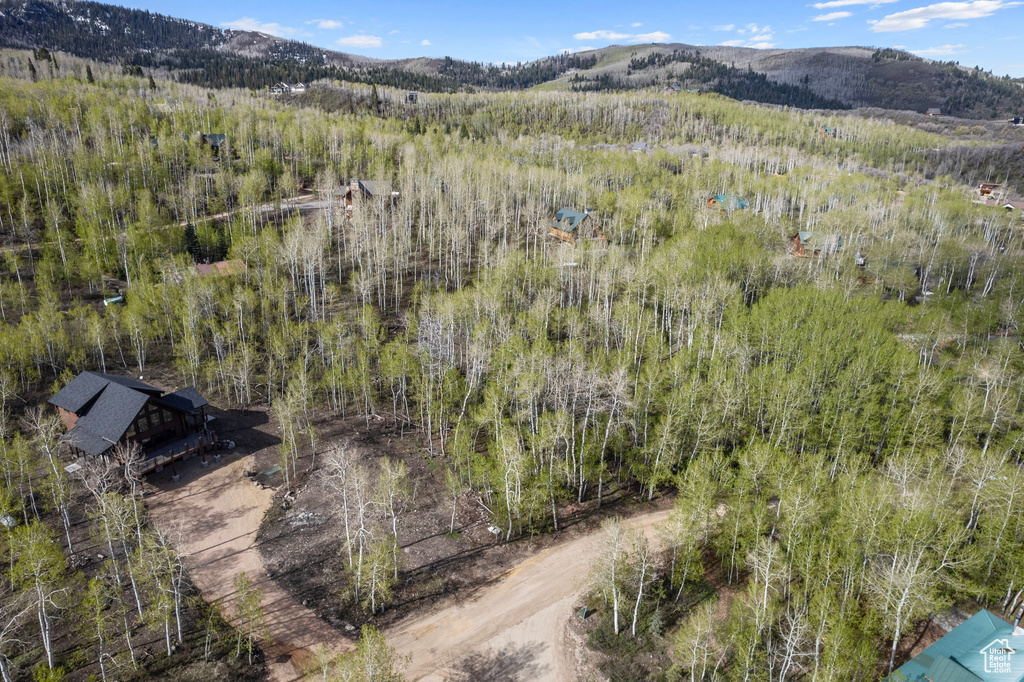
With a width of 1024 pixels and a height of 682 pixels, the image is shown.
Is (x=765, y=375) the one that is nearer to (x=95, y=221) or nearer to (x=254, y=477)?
(x=254, y=477)

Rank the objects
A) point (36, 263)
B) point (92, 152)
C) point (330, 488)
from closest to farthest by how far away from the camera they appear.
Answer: point (330, 488) → point (36, 263) → point (92, 152)

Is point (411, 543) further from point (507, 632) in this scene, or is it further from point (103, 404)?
point (103, 404)

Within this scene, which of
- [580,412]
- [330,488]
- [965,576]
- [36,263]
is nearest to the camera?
[965,576]

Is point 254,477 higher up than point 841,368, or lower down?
lower down

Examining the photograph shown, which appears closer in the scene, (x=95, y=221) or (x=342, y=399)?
(x=342, y=399)

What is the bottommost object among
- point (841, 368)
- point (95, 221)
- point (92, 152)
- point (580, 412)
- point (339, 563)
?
point (339, 563)

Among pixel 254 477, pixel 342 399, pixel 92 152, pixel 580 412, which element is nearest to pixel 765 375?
pixel 580 412
